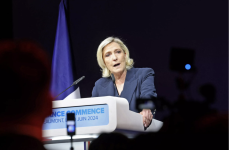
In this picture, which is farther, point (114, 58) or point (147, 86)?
point (114, 58)

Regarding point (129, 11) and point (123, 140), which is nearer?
point (123, 140)

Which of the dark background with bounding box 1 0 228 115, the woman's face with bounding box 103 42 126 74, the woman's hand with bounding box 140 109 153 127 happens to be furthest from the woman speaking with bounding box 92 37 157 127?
the dark background with bounding box 1 0 228 115

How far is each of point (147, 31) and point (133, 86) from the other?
6.29ft

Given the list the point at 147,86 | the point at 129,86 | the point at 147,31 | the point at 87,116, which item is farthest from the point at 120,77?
the point at 147,31

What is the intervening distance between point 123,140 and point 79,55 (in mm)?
3722

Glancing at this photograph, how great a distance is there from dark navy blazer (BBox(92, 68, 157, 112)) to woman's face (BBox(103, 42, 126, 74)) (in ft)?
0.33

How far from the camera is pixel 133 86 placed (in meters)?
2.40

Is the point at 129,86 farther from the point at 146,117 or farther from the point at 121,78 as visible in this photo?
the point at 146,117
